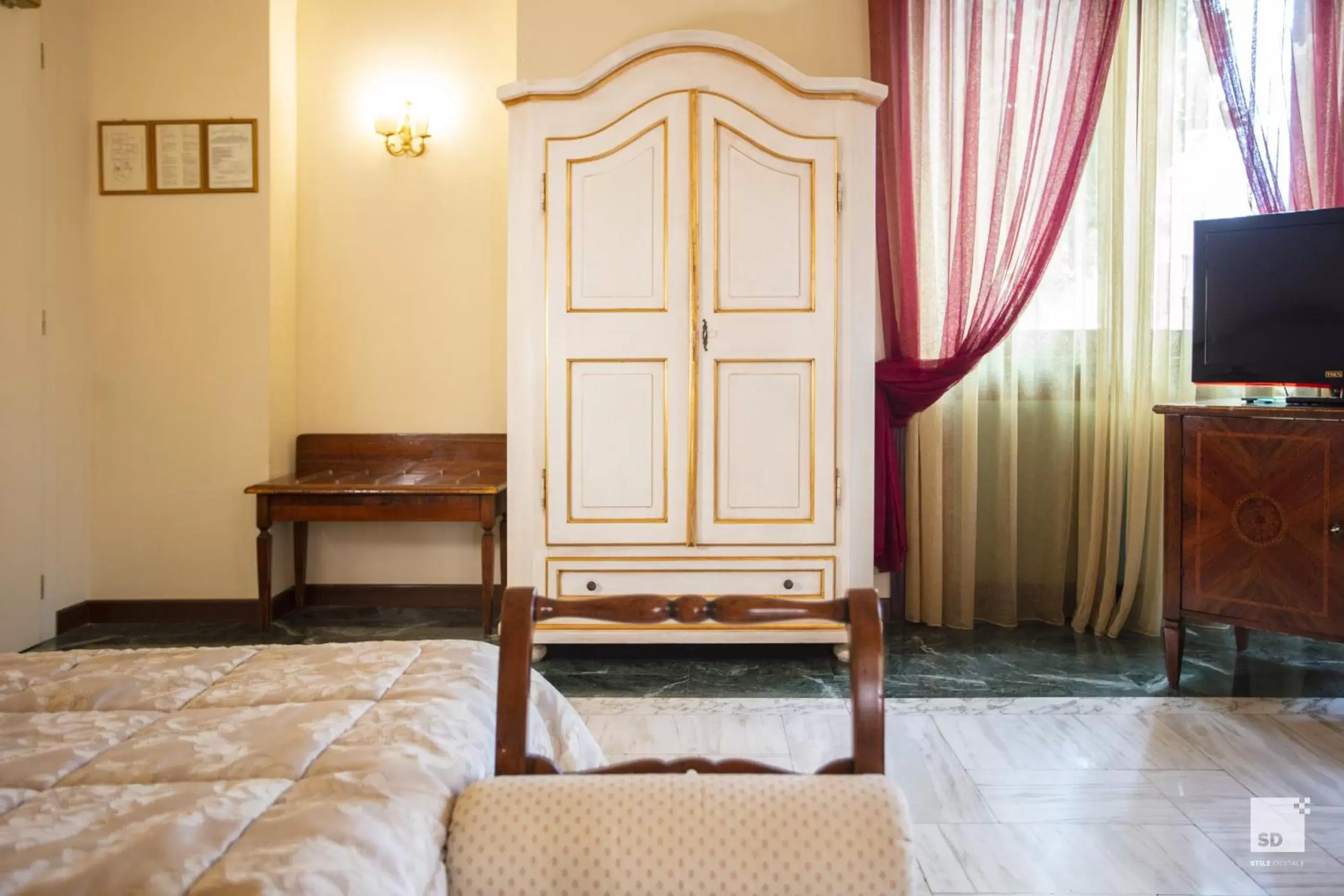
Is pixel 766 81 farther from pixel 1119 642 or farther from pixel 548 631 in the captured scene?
pixel 1119 642

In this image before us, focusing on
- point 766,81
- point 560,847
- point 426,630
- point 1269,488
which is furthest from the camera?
point 426,630

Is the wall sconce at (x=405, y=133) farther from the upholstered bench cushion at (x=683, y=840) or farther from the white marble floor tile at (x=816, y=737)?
the upholstered bench cushion at (x=683, y=840)

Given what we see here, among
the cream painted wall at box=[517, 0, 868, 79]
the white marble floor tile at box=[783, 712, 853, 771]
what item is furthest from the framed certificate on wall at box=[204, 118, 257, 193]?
the white marble floor tile at box=[783, 712, 853, 771]

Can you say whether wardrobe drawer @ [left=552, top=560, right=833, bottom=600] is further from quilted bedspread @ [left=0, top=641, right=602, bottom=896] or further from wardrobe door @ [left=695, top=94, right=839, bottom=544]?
quilted bedspread @ [left=0, top=641, right=602, bottom=896]

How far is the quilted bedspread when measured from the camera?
932 mm

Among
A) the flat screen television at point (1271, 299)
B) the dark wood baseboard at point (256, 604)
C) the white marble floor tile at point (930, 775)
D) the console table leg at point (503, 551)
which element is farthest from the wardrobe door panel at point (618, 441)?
the flat screen television at point (1271, 299)

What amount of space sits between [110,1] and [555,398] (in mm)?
2577

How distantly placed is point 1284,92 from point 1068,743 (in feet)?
8.70

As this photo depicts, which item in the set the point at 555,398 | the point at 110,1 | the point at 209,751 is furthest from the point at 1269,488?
the point at 110,1

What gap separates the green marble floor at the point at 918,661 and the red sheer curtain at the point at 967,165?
593 millimetres

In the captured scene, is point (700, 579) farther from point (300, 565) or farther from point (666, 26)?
point (666, 26)

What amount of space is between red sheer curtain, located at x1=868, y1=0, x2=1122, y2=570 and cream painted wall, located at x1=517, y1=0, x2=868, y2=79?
0.18 m

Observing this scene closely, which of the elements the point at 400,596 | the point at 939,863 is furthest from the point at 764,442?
the point at 400,596

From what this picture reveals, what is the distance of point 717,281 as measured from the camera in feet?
10.9
